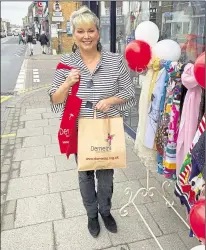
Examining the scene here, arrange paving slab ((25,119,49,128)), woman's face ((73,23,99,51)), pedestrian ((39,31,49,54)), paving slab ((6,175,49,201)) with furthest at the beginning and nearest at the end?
pedestrian ((39,31,49,54)), paving slab ((25,119,49,128)), paving slab ((6,175,49,201)), woman's face ((73,23,99,51))

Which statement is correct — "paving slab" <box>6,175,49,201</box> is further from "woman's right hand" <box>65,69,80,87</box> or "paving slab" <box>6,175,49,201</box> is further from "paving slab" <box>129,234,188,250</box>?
"woman's right hand" <box>65,69,80,87</box>

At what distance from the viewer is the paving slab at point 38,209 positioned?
106 inches

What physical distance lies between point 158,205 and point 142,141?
2.54 ft

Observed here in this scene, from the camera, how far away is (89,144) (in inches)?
81.0

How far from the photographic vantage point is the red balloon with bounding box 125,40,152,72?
224 centimetres

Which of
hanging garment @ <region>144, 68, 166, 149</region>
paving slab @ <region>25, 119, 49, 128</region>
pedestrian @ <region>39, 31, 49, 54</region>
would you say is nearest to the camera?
hanging garment @ <region>144, 68, 166, 149</region>

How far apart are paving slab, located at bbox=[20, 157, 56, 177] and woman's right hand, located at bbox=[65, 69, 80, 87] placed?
76.1 inches

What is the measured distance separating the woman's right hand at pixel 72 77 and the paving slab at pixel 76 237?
4.32 ft

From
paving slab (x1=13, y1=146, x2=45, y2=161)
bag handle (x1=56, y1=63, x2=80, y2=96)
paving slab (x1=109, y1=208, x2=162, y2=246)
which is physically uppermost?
bag handle (x1=56, y1=63, x2=80, y2=96)

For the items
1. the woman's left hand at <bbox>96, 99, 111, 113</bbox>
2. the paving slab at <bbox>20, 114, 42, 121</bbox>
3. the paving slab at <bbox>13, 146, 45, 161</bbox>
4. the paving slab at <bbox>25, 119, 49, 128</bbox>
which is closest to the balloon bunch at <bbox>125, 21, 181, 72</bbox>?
the woman's left hand at <bbox>96, 99, 111, 113</bbox>

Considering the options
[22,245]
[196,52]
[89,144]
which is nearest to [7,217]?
[22,245]

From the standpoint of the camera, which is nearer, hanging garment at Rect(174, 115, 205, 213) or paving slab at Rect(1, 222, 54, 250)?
hanging garment at Rect(174, 115, 205, 213)

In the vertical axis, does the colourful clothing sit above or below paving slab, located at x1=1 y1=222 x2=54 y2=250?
above

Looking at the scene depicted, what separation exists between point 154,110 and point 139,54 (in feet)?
1.48
